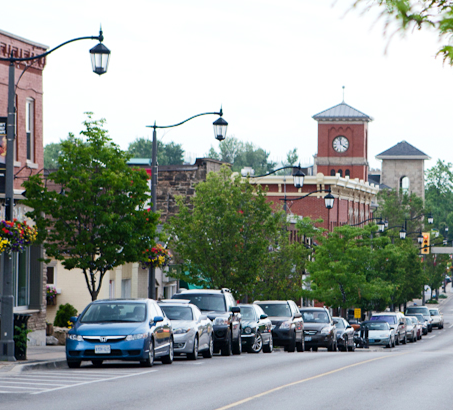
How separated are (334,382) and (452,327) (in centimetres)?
6182

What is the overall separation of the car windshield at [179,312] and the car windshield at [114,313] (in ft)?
9.93

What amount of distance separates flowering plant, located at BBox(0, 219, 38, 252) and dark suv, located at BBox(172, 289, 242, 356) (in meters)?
6.38

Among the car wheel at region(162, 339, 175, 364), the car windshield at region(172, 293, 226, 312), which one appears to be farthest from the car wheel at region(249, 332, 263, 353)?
the car wheel at region(162, 339, 175, 364)

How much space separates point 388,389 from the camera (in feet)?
48.9

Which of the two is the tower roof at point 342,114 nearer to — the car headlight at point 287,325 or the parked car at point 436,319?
the parked car at point 436,319

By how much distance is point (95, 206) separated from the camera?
22844mm

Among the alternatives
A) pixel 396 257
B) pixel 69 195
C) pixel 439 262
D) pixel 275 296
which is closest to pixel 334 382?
pixel 69 195

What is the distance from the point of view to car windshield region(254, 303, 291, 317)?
30.3 meters

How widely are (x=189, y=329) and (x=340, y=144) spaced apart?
79.6 m

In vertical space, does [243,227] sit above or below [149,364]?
above

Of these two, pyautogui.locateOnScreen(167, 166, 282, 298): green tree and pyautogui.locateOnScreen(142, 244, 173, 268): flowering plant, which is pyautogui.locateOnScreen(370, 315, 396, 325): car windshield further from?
pyautogui.locateOnScreen(142, 244, 173, 268): flowering plant

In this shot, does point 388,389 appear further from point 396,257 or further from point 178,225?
point 396,257

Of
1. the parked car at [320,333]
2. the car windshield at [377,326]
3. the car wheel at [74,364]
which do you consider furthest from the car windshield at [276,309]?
the car windshield at [377,326]

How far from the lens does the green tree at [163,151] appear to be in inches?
5167
